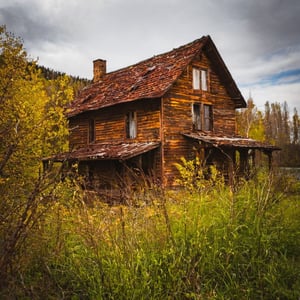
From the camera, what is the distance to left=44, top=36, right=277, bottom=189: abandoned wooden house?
15.2m

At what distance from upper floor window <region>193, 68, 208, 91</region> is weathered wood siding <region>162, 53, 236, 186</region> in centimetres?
23

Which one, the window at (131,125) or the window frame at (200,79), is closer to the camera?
the window at (131,125)

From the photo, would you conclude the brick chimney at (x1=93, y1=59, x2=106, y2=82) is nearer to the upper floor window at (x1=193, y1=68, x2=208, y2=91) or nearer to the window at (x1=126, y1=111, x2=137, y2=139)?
the window at (x1=126, y1=111, x2=137, y2=139)

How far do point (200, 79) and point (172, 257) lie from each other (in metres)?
14.6

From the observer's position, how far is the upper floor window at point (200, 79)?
1705 centimetres

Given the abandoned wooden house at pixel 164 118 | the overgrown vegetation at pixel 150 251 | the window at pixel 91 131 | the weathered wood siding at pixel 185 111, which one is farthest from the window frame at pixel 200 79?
the overgrown vegetation at pixel 150 251

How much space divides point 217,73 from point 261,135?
84.2ft

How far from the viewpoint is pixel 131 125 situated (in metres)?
17.0

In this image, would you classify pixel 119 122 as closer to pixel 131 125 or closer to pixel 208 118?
pixel 131 125

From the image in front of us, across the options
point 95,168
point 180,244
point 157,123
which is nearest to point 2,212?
point 180,244

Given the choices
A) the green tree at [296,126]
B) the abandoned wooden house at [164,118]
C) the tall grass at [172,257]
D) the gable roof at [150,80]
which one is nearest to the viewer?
the tall grass at [172,257]

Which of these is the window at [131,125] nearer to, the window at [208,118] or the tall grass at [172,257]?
the window at [208,118]

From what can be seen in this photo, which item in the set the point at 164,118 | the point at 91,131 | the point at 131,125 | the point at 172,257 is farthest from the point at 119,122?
the point at 172,257

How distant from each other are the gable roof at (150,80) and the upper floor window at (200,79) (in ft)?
3.59
